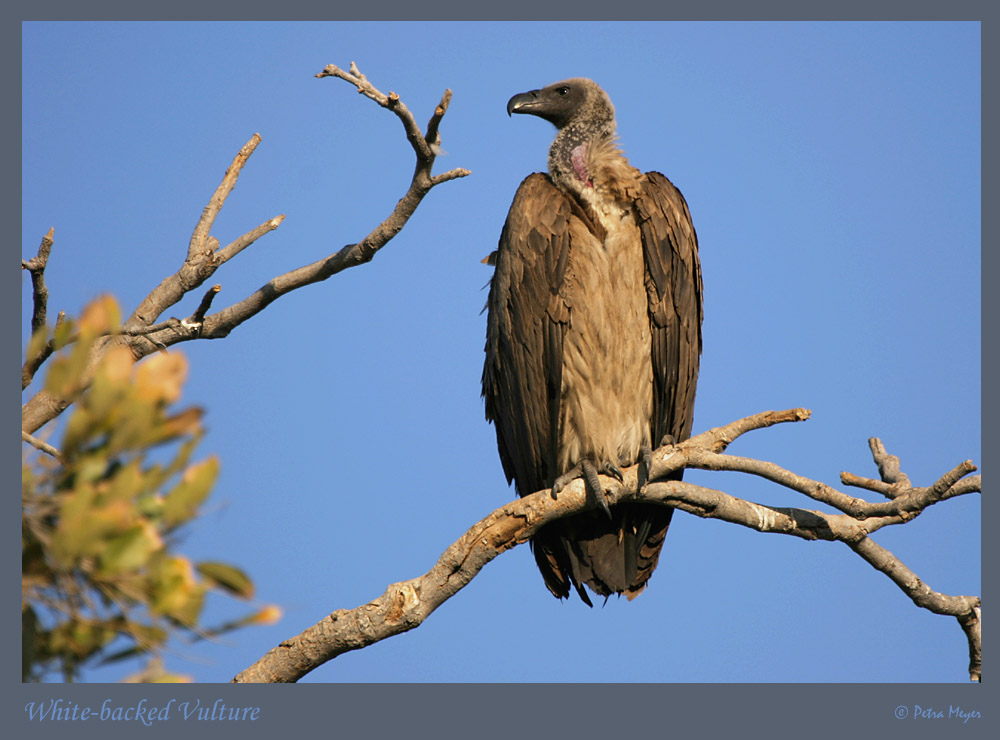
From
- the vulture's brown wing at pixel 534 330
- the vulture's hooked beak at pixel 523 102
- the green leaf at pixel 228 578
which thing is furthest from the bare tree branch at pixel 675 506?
the vulture's hooked beak at pixel 523 102

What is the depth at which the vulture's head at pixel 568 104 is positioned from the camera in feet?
19.6

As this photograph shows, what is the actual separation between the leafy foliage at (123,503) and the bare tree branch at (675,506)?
1754mm

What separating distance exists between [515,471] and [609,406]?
26.9 inches

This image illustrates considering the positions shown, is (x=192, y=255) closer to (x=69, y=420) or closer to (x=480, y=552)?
(x=480, y=552)

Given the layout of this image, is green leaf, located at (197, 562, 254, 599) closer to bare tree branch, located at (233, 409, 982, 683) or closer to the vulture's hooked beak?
bare tree branch, located at (233, 409, 982, 683)

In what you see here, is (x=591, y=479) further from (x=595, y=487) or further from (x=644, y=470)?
(x=644, y=470)

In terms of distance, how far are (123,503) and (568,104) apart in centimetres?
464

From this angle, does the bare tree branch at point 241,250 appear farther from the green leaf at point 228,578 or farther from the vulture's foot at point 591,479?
the green leaf at point 228,578

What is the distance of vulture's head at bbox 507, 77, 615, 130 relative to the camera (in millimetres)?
5984

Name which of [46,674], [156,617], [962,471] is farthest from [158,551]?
[962,471]

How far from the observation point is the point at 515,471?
18.1 ft

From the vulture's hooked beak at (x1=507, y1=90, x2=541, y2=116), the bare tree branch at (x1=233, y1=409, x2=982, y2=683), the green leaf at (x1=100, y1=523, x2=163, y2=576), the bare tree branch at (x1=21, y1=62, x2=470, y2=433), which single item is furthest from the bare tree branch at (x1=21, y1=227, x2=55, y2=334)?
the vulture's hooked beak at (x1=507, y1=90, x2=541, y2=116)

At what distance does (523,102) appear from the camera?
20.3 feet

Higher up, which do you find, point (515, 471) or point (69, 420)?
point (515, 471)
